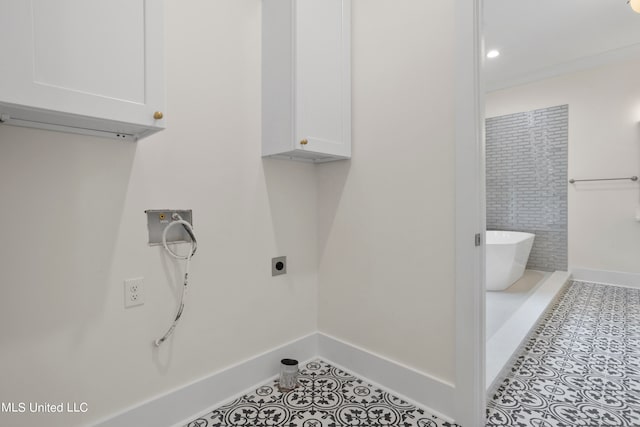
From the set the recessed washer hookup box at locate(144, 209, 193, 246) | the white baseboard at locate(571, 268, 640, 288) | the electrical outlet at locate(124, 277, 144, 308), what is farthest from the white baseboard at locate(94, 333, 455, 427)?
the white baseboard at locate(571, 268, 640, 288)

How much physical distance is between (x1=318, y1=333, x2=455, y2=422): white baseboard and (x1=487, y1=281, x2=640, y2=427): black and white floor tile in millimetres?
207

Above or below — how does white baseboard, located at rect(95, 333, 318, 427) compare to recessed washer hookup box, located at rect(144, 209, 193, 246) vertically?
below

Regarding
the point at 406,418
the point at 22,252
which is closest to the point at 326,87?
the point at 22,252

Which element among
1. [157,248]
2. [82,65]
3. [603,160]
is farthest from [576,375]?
[603,160]

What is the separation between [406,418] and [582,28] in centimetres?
393

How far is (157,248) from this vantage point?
4.54 feet

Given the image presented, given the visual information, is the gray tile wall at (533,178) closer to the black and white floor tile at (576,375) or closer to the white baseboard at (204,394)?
the black and white floor tile at (576,375)

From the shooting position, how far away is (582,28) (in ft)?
10.6

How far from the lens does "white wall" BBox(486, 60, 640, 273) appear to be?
363 centimetres

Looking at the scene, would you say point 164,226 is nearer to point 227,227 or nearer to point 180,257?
point 180,257

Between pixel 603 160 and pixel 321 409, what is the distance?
4.24m

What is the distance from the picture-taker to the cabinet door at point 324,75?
5.11ft

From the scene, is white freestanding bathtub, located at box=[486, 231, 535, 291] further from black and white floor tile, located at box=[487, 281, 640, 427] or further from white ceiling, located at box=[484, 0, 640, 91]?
white ceiling, located at box=[484, 0, 640, 91]

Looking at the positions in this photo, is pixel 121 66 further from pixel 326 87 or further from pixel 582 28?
pixel 582 28
